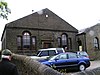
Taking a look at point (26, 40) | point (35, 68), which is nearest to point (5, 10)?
point (26, 40)

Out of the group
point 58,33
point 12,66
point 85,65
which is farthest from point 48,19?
point 12,66

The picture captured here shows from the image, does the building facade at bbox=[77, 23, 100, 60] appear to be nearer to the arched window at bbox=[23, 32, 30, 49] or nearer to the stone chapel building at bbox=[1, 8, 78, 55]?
the stone chapel building at bbox=[1, 8, 78, 55]

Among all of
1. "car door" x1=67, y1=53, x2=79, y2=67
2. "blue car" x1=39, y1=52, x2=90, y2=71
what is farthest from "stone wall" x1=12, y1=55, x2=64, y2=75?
"car door" x1=67, y1=53, x2=79, y2=67

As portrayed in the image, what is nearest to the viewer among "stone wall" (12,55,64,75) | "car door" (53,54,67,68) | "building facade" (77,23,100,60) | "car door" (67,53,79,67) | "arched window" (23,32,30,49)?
"stone wall" (12,55,64,75)

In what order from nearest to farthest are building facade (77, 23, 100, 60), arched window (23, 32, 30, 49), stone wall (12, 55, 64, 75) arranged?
stone wall (12, 55, 64, 75) < arched window (23, 32, 30, 49) < building facade (77, 23, 100, 60)

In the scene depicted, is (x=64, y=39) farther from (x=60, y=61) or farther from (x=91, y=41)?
(x=60, y=61)

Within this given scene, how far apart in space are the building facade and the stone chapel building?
1606mm

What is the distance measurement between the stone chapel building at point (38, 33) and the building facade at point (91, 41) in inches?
63.2

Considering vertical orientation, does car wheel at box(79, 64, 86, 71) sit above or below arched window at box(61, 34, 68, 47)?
below

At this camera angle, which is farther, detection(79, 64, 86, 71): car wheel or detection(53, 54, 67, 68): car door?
detection(79, 64, 86, 71): car wheel

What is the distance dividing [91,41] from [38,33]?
9.07m

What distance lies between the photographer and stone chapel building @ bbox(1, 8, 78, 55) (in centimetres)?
2994

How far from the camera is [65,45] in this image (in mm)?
34125

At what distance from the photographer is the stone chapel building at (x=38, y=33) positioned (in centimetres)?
2994
